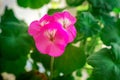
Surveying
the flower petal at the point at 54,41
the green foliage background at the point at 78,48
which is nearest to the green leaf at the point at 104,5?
the green foliage background at the point at 78,48

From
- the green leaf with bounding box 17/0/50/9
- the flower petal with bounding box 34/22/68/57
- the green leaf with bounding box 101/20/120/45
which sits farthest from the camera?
the green leaf with bounding box 17/0/50/9

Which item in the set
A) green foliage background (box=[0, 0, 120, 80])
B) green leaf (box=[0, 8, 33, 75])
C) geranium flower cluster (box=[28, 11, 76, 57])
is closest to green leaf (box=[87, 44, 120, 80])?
green foliage background (box=[0, 0, 120, 80])

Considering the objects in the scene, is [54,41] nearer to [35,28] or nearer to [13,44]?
[35,28]

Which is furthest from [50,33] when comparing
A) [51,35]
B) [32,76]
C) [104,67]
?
[32,76]

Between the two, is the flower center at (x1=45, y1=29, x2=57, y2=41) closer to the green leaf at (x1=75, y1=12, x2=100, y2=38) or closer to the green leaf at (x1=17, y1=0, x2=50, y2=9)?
the green leaf at (x1=75, y1=12, x2=100, y2=38)

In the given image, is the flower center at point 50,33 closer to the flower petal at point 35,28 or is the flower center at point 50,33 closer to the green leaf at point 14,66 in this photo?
the flower petal at point 35,28

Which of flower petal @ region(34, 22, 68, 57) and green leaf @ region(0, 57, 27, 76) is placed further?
green leaf @ region(0, 57, 27, 76)

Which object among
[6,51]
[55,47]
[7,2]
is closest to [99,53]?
[55,47]

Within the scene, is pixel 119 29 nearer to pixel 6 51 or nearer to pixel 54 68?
pixel 54 68
